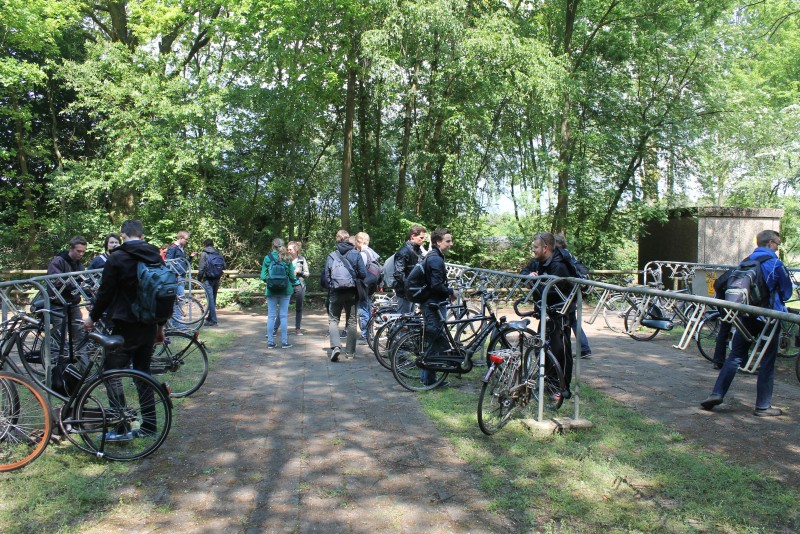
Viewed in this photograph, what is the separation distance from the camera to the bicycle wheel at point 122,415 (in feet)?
15.0

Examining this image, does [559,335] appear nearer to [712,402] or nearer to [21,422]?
[712,402]

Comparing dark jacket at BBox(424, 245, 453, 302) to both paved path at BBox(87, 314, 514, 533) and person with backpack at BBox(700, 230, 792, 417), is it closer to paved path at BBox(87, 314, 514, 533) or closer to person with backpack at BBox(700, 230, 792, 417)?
paved path at BBox(87, 314, 514, 533)

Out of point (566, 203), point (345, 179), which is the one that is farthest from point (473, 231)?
point (345, 179)

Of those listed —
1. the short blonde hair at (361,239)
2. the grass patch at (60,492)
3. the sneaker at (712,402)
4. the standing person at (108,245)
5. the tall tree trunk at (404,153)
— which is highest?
the tall tree trunk at (404,153)

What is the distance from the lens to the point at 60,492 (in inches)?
157

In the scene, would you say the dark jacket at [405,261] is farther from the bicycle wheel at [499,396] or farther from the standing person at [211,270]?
the standing person at [211,270]

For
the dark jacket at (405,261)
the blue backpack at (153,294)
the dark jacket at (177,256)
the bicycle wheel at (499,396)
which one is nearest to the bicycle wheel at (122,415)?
the blue backpack at (153,294)

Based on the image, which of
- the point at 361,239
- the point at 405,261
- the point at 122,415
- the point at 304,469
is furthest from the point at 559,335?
the point at 361,239

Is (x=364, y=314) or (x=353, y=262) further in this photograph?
(x=364, y=314)

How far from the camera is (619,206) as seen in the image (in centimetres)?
1805

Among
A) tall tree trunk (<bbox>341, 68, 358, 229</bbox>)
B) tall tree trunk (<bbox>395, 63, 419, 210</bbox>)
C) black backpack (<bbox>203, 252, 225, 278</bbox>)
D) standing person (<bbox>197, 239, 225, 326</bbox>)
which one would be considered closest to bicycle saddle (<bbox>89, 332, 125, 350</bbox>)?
standing person (<bbox>197, 239, 225, 326</bbox>)

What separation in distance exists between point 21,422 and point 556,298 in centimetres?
468

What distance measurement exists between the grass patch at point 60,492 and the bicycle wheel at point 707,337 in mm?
7797

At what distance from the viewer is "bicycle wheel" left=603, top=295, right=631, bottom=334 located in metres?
11.3
